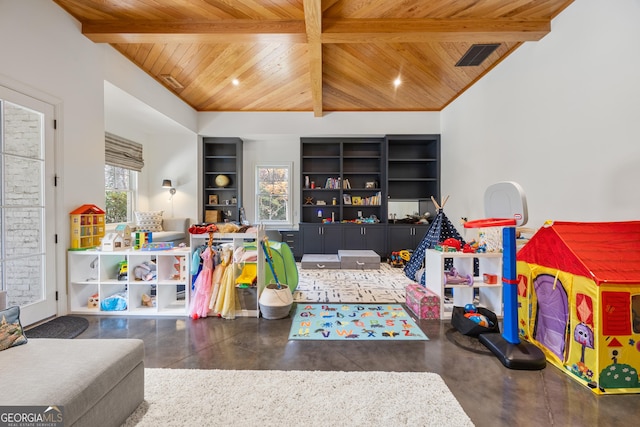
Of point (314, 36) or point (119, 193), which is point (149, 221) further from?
point (314, 36)

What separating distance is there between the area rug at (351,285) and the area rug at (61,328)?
6.70 ft

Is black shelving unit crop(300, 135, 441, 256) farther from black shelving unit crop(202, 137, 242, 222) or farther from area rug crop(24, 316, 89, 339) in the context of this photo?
area rug crop(24, 316, 89, 339)

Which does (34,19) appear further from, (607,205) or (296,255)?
(607,205)

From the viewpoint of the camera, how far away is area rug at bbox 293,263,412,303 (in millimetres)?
3281

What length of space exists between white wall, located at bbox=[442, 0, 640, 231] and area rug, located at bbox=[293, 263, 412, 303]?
5.95 ft

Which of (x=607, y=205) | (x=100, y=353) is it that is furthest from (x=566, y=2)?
(x=100, y=353)

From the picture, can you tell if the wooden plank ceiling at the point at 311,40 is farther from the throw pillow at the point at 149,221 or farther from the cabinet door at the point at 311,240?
the cabinet door at the point at 311,240

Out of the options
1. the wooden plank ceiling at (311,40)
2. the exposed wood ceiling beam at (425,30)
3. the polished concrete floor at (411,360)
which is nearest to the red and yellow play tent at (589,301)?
the polished concrete floor at (411,360)

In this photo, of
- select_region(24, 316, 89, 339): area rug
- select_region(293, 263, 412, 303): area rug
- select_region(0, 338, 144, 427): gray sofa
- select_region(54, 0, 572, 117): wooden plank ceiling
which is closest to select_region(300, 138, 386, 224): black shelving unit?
select_region(54, 0, 572, 117): wooden plank ceiling

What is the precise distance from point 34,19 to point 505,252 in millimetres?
4492

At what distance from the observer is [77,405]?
1064mm

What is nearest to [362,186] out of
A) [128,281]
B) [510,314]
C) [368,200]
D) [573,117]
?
[368,200]

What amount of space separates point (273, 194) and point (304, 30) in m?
3.67

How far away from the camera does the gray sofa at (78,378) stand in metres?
1.03
